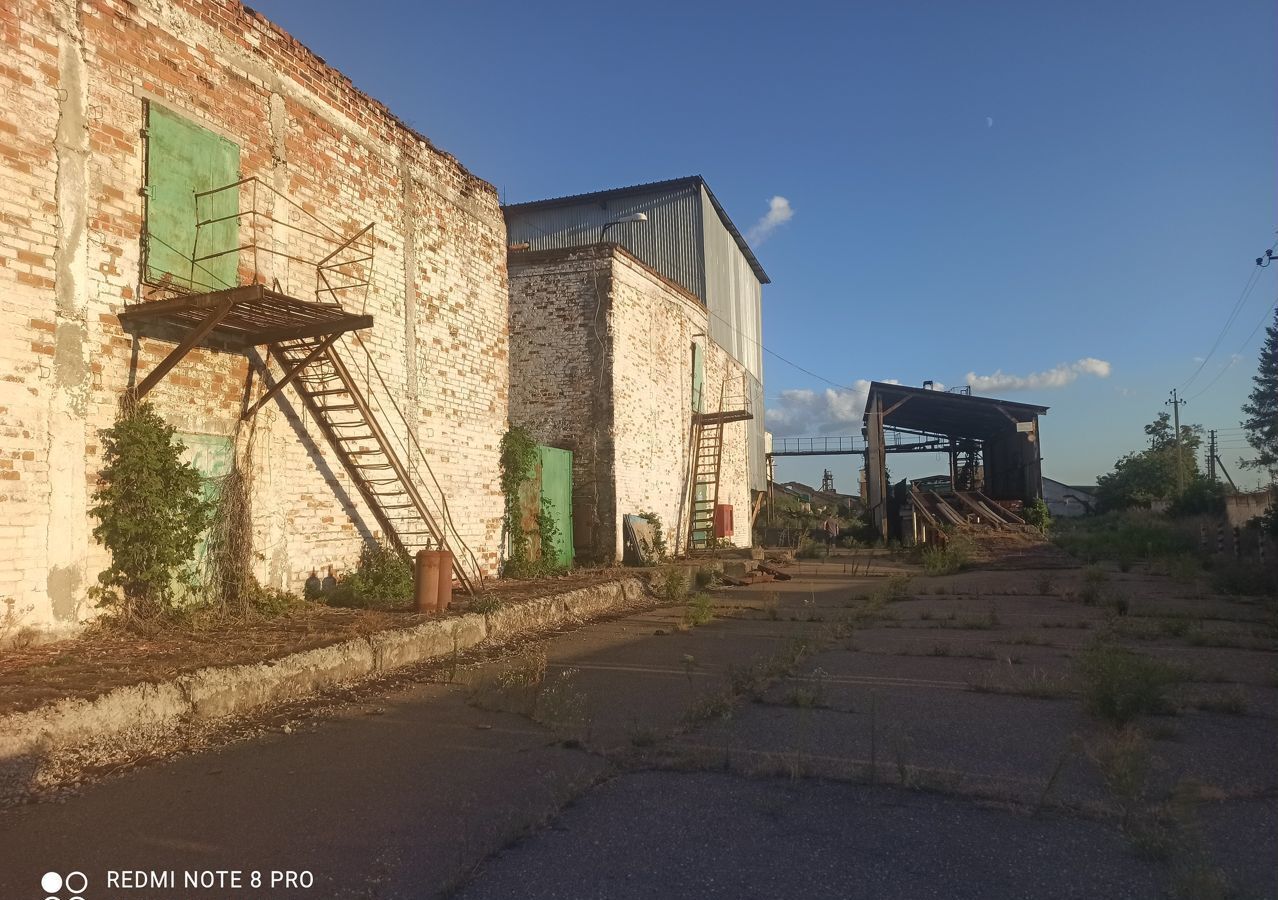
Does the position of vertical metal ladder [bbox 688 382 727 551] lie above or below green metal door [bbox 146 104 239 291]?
below

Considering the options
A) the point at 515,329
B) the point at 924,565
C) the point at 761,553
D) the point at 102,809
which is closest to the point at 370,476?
the point at 102,809

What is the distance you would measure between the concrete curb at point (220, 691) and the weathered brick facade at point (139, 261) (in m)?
1.85

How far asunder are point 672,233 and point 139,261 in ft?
62.9

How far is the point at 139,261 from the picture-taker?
23.9ft

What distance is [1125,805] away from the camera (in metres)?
3.73

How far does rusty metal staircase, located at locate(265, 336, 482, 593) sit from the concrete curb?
1.60 m

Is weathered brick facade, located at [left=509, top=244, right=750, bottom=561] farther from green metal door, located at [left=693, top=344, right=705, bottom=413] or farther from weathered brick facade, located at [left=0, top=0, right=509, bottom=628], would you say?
weathered brick facade, located at [left=0, top=0, right=509, bottom=628]

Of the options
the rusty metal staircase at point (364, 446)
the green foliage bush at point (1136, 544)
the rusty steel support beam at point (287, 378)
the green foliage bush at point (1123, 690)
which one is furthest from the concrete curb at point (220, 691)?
the green foliage bush at point (1136, 544)

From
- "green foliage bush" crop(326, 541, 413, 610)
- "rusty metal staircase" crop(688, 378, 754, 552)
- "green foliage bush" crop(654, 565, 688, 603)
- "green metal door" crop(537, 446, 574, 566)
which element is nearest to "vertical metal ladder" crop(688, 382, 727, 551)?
"rusty metal staircase" crop(688, 378, 754, 552)

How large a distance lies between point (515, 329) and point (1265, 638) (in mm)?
13307

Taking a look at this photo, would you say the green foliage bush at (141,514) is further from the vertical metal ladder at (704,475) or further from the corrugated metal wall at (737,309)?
the corrugated metal wall at (737,309)

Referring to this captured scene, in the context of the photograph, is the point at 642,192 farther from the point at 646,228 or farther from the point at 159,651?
the point at 159,651

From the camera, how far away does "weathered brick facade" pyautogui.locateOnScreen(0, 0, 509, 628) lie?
631 centimetres

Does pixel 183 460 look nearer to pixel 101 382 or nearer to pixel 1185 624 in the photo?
pixel 101 382
